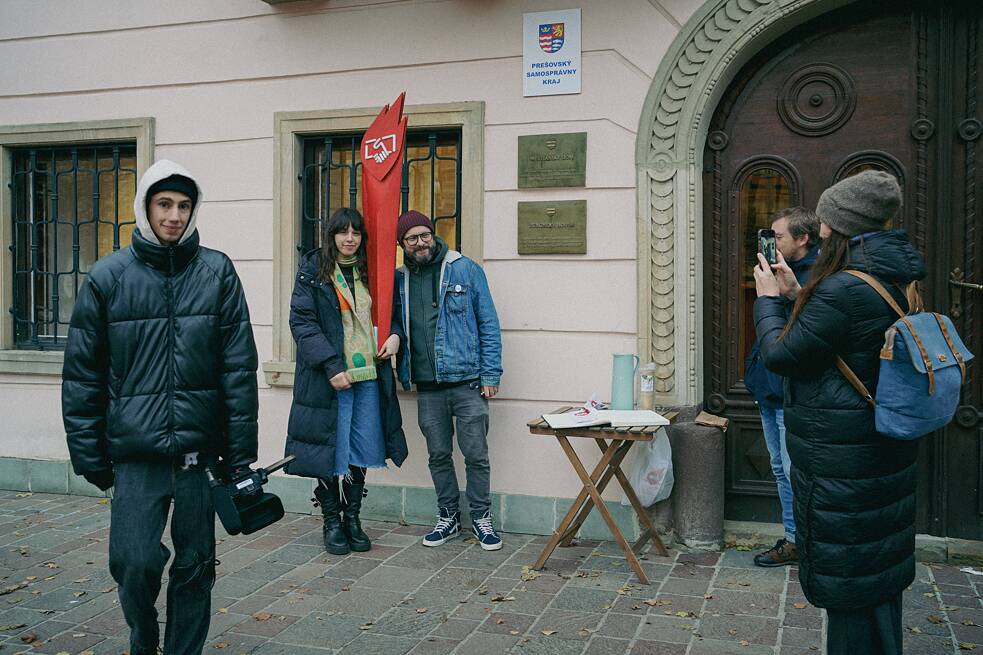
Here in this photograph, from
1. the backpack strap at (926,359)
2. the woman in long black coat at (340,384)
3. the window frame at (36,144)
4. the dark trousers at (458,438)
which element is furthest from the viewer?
the window frame at (36,144)

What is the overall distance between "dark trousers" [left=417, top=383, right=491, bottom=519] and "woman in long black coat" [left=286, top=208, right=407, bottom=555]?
0.20 metres

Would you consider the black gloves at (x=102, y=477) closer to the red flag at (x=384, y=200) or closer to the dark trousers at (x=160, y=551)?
the dark trousers at (x=160, y=551)

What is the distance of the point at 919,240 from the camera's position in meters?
5.14

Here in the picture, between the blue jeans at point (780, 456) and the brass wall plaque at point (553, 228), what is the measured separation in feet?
4.80

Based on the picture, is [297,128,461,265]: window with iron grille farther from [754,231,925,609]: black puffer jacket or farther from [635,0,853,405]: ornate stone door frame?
[754,231,925,609]: black puffer jacket

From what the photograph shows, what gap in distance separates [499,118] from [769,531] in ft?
9.91

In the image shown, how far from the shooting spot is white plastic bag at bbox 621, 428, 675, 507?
5.10 metres

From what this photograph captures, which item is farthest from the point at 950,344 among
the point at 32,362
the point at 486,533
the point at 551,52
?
the point at 32,362

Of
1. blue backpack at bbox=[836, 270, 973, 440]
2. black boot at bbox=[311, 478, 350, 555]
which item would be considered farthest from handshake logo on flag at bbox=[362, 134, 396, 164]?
blue backpack at bbox=[836, 270, 973, 440]

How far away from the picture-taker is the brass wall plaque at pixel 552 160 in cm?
552

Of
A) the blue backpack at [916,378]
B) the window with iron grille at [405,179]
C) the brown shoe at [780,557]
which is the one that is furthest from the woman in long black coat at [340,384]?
the blue backpack at [916,378]

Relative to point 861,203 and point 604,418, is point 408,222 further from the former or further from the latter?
point 861,203

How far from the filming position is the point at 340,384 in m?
5.14

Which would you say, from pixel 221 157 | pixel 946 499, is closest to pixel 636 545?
pixel 946 499
